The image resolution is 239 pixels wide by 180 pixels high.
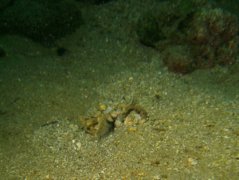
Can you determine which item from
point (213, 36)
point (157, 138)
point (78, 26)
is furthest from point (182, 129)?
point (78, 26)

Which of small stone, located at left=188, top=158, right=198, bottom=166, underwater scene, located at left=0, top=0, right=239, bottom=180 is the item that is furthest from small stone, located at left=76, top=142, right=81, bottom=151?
small stone, located at left=188, top=158, right=198, bottom=166

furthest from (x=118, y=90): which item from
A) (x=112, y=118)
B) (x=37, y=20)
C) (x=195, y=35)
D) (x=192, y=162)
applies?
(x=37, y=20)

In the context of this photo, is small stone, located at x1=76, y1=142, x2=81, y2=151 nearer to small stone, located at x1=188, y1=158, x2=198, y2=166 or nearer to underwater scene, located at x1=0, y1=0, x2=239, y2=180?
underwater scene, located at x1=0, y1=0, x2=239, y2=180

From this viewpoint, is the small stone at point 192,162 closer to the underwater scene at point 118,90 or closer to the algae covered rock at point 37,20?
the underwater scene at point 118,90

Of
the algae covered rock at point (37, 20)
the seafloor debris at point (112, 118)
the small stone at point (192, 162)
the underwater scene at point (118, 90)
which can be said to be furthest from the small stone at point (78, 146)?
the algae covered rock at point (37, 20)

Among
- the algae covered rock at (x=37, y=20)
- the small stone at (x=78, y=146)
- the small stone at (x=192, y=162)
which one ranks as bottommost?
the small stone at (x=78, y=146)

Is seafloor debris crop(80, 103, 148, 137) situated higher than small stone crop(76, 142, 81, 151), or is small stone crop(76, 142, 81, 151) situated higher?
seafloor debris crop(80, 103, 148, 137)
